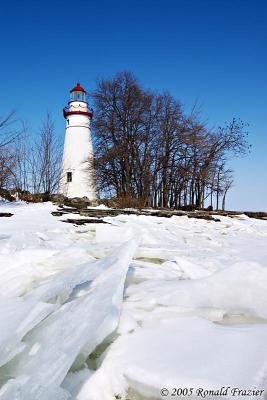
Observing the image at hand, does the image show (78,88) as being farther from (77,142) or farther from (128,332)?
(128,332)

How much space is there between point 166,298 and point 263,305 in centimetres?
39

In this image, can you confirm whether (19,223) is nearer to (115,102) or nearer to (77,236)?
(77,236)

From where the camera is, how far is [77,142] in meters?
19.9

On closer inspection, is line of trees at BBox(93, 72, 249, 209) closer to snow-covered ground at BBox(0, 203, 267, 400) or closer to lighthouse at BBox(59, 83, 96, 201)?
lighthouse at BBox(59, 83, 96, 201)

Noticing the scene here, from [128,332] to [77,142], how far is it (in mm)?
19470

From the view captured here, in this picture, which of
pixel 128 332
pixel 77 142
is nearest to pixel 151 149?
pixel 77 142

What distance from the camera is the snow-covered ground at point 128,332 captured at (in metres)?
0.83

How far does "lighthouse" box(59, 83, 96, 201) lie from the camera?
19.0m

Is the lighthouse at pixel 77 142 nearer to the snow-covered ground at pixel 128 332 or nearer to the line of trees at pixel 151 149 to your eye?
the line of trees at pixel 151 149

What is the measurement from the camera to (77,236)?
10.9 feet

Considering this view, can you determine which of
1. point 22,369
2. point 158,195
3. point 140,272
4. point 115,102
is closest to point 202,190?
point 158,195

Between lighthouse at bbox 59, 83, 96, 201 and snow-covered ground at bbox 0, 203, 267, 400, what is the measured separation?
16.8 metres

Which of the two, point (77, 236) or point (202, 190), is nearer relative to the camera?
point (77, 236)

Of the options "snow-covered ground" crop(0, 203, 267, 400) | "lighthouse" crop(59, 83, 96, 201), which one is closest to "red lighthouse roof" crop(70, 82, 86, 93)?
"lighthouse" crop(59, 83, 96, 201)
